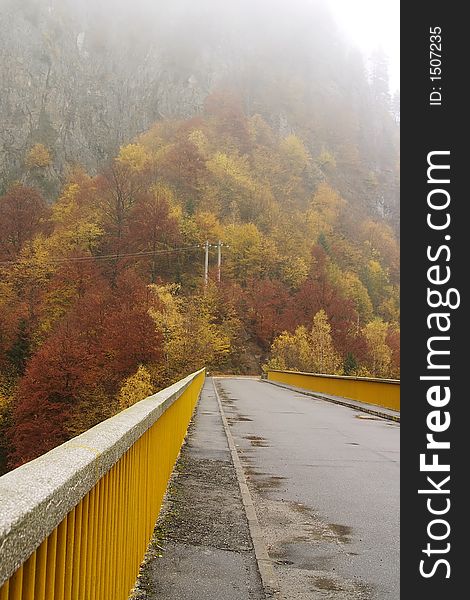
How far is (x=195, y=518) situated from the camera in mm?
7469

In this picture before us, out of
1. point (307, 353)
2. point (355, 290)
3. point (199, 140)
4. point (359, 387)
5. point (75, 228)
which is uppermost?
point (199, 140)

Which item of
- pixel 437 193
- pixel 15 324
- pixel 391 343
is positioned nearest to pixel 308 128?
pixel 391 343

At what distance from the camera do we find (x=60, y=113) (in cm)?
13462

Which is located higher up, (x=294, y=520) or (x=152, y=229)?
(x=152, y=229)

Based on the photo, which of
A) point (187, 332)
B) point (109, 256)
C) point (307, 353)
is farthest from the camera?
point (109, 256)

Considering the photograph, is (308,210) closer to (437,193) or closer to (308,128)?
(308,128)

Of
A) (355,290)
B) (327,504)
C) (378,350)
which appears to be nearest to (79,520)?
(327,504)

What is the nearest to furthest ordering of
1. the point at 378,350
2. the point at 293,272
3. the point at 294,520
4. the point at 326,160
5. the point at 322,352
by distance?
the point at 294,520 < the point at 322,352 < the point at 378,350 < the point at 293,272 < the point at 326,160

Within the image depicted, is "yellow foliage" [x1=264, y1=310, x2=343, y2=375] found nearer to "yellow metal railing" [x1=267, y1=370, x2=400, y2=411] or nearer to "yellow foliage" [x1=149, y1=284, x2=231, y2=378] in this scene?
"yellow foliage" [x1=149, y1=284, x2=231, y2=378]

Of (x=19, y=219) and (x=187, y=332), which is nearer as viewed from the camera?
(x=187, y=332)

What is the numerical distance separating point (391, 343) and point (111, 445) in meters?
77.8

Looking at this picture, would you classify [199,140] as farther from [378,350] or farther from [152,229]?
[378,350]

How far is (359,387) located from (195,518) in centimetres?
2278

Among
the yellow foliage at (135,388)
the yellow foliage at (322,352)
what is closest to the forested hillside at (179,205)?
the yellow foliage at (135,388)
